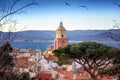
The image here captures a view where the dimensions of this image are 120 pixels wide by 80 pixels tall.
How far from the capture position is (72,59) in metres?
8.91

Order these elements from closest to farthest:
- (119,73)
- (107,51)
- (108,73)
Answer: (119,73) → (108,73) → (107,51)

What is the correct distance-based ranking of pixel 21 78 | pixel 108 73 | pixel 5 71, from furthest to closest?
pixel 108 73, pixel 21 78, pixel 5 71

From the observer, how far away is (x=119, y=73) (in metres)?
5.90

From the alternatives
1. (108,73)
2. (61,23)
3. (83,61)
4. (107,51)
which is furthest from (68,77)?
(61,23)

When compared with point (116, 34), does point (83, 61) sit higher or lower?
lower

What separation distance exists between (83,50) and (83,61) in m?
0.38

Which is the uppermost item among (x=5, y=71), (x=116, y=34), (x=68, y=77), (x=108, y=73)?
(x=116, y=34)

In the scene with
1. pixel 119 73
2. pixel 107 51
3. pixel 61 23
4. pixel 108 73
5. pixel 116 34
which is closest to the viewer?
pixel 116 34

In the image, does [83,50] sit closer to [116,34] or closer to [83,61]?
[83,61]

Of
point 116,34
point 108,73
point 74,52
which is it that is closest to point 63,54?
point 74,52

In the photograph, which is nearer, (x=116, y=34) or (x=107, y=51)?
(x=116, y=34)

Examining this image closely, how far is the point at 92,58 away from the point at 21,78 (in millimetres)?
4528

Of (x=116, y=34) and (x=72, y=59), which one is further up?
(x=116, y=34)

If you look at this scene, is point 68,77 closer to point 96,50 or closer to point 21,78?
point 96,50
